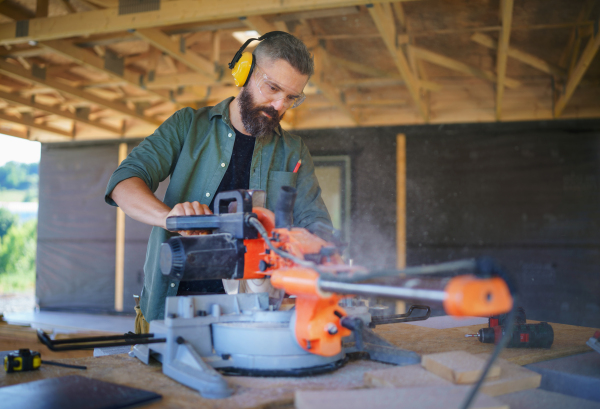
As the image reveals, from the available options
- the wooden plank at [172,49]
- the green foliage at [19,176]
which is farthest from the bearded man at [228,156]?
the green foliage at [19,176]

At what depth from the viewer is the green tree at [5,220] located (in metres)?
6.97

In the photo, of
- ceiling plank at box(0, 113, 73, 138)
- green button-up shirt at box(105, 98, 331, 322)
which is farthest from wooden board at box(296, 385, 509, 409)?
ceiling plank at box(0, 113, 73, 138)

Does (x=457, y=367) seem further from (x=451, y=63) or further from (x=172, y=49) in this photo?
(x=451, y=63)

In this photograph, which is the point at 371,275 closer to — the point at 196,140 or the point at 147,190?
the point at 147,190

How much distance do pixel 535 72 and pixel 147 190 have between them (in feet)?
15.1

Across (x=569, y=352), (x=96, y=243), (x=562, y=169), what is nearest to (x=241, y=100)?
(x=569, y=352)

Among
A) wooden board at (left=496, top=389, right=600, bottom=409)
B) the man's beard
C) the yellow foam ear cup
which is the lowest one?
wooden board at (left=496, top=389, right=600, bottom=409)

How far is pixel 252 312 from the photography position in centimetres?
102

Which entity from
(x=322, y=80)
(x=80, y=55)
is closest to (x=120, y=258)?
(x=80, y=55)

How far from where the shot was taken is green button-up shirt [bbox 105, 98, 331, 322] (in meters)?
1.56

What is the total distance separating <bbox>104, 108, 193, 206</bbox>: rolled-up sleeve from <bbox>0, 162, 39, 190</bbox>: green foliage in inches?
243

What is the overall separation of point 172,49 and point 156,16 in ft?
2.30

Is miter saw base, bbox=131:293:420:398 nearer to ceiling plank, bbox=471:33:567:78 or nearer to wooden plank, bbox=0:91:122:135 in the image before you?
ceiling plank, bbox=471:33:567:78

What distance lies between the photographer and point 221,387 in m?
0.81
